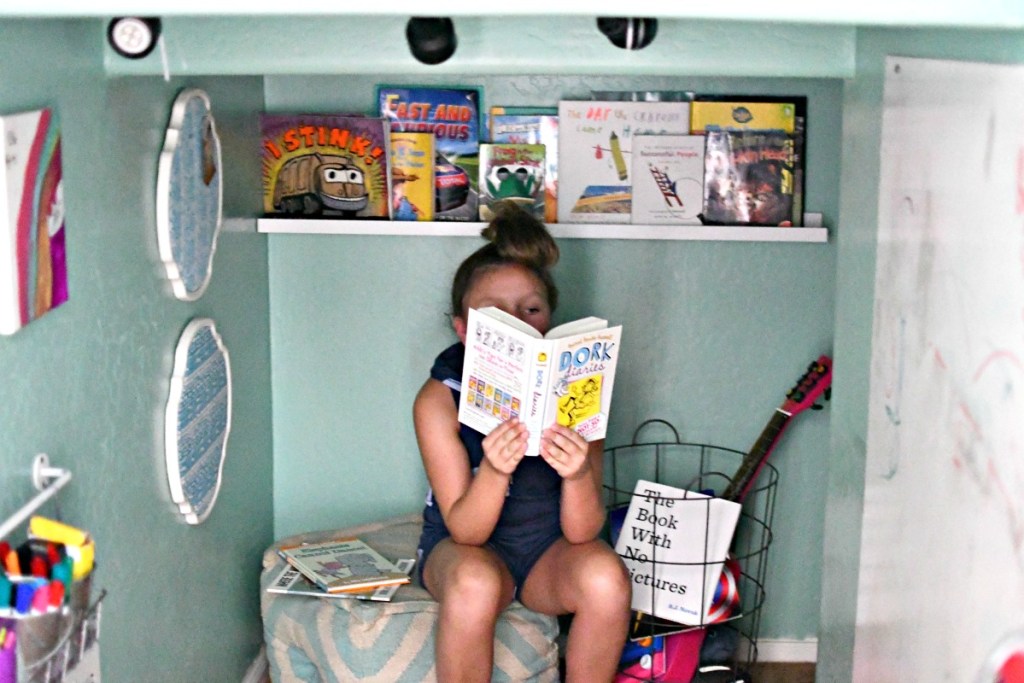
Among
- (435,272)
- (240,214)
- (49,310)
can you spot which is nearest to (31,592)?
(49,310)

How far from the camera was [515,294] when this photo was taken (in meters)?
2.12

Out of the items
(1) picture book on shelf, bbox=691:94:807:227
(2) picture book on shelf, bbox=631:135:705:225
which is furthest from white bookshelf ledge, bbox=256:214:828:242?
(1) picture book on shelf, bbox=691:94:807:227

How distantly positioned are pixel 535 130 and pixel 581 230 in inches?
8.6

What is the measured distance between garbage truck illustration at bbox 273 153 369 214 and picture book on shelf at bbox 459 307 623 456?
27.0 inches

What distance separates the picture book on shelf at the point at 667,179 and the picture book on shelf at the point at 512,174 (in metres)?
0.19

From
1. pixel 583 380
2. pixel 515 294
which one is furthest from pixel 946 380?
pixel 515 294

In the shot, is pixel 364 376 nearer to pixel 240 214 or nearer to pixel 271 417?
pixel 271 417

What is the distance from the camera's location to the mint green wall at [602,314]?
2.54 m

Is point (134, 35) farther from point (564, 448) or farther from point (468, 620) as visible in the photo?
point (468, 620)

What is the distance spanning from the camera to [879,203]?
1508 millimetres

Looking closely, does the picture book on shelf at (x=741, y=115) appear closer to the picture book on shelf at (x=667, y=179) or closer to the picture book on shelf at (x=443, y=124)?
the picture book on shelf at (x=667, y=179)

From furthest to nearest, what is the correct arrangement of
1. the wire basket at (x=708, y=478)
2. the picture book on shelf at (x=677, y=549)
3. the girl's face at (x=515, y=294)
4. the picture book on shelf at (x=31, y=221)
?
the wire basket at (x=708, y=478) < the picture book on shelf at (x=677, y=549) < the girl's face at (x=515, y=294) < the picture book on shelf at (x=31, y=221)

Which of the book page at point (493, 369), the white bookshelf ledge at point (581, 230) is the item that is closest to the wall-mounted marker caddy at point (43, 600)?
the book page at point (493, 369)

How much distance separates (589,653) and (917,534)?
2.79 feet
